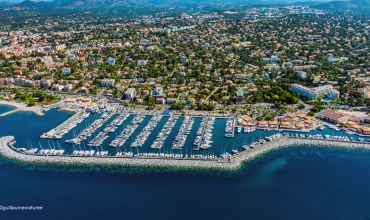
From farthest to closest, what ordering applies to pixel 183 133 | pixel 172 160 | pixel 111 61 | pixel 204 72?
1. pixel 111 61
2. pixel 204 72
3. pixel 183 133
4. pixel 172 160

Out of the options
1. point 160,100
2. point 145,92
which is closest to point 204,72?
point 145,92

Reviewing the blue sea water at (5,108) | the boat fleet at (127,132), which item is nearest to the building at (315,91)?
the boat fleet at (127,132)

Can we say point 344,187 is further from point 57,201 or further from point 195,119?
point 57,201

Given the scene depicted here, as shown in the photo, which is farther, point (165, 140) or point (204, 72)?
point (204, 72)

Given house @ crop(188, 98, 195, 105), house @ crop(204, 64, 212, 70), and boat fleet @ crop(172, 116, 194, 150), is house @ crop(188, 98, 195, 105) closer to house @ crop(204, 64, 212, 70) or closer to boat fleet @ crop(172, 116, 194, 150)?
boat fleet @ crop(172, 116, 194, 150)

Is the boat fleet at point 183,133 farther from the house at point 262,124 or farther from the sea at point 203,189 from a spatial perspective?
the house at point 262,124

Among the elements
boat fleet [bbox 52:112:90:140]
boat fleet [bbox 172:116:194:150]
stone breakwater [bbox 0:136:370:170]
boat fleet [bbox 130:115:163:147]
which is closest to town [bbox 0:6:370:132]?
boat fleet [bbox 172:116:194:150]

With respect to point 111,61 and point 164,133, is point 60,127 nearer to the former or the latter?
point 164,133
